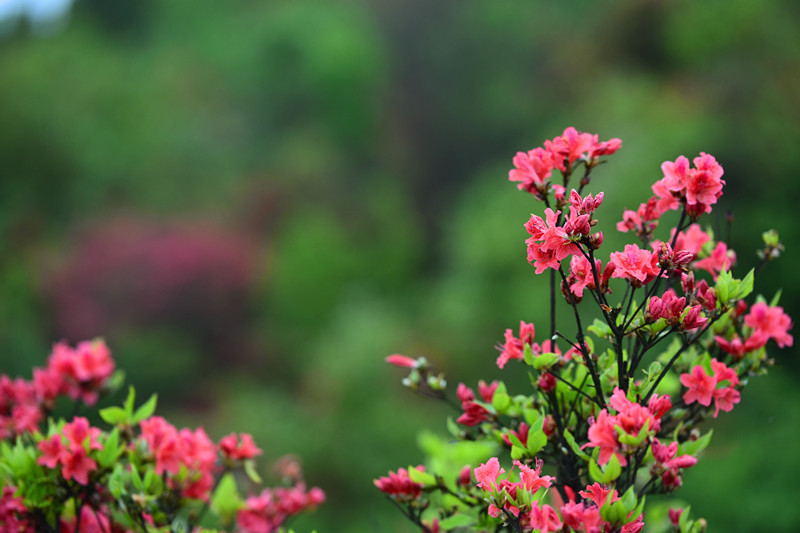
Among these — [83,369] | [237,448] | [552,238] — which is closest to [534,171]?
[552,238]

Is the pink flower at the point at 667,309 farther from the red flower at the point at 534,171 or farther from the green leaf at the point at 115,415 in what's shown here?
the green leaf at the point at 115,415

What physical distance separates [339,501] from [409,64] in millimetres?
10259

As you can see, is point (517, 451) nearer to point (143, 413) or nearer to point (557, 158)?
point (557, 158)

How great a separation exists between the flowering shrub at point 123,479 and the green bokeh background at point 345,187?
0.67m

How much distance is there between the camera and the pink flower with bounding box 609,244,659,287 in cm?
62

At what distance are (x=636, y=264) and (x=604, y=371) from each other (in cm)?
13

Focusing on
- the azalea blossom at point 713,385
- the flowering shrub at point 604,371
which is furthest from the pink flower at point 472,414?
the azalea blossom at point 713,385

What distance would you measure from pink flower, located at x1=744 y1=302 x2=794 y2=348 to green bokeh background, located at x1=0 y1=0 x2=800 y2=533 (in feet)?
0.17

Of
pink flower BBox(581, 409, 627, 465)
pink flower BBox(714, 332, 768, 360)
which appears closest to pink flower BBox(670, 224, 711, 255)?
pink flower BBox(714, 332, 768, 360)

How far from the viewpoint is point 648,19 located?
730 centimetres

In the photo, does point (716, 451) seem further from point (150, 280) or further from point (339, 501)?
point (150, 280)

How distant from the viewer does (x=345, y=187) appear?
11.0 metres

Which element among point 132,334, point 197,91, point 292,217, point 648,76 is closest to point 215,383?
point 132,334

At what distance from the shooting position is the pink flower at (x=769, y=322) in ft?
2.57
